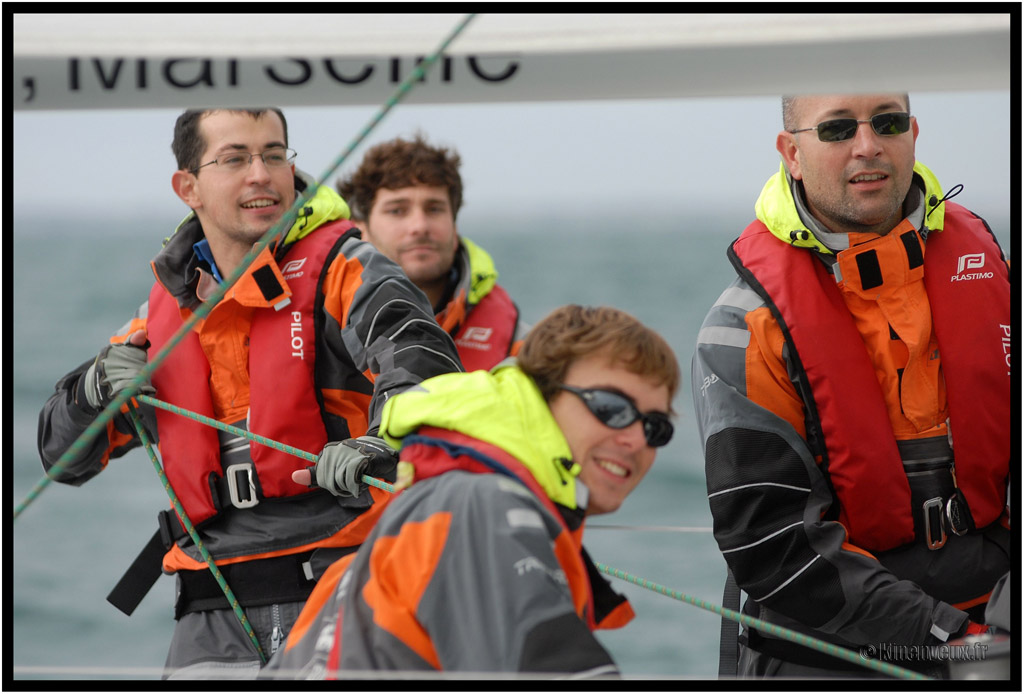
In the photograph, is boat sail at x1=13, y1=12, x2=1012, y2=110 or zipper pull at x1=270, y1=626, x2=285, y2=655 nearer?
boat sail at x1=13, y1=12, x2=1012, y2=110

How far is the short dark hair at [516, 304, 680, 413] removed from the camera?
193cm

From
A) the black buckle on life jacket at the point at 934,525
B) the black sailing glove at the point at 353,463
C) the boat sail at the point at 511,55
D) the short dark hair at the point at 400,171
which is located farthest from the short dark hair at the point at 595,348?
the short dark hair at the point at 400,171

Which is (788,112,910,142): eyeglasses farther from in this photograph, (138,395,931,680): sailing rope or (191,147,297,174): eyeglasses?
(191,147,297,174): eyeglasses

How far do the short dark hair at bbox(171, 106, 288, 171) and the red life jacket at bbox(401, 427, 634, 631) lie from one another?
58.8 inches

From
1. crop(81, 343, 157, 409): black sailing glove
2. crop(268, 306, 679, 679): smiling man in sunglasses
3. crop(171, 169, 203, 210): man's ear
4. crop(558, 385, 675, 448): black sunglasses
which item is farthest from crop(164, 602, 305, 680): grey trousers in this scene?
crop(558, 385, 675, 448): black sunglasses

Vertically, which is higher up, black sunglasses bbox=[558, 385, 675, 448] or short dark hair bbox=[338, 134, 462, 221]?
short dark hair bbox=[338, 134, 462, 221]

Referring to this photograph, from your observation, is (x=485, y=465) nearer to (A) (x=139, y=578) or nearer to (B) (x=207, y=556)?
(B) (x=207, y=556)

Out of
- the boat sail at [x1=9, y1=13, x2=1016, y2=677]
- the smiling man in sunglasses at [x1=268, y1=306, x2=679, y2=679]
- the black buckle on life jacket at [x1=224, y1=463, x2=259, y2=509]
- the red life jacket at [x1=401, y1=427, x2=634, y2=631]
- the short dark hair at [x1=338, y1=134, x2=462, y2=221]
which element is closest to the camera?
the smiling man in sunglasses at [x1=268, y1=306, x2=679, y2=679]

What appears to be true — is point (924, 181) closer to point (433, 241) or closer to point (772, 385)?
point (772, 385)

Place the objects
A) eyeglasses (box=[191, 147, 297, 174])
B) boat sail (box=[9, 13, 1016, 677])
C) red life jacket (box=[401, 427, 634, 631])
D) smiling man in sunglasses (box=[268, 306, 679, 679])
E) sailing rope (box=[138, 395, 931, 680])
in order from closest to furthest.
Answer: smiling man in sunglasses (box=[268, 306, 679, 679]), red life jacket (box=[401, 427, 634, 631]), boat sail (box=[9, 13, 1016, 677]), sailing rope (box=[138, 395, 931, 680]), eyeglasses (box=[191, 147, 297, 174])

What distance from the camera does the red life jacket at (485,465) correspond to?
1.81 m

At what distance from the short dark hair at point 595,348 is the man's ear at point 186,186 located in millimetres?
1470

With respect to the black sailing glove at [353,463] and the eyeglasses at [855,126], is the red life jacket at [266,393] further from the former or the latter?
the eyeglasses at [855,126]

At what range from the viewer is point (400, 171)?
4.16 m
